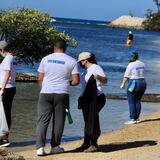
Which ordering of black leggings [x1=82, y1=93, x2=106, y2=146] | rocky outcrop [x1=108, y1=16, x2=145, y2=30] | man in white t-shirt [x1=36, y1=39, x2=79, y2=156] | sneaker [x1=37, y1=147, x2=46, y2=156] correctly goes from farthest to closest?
rocky outcrop [x1=108, y1=16, x2=145, y2=30], black leggings [x1=82, y1=93, x2=106, y2=146], sneaker [x1=37, y1=147, x2=46, y2=156], man in white t-shirt [x1=36, y1=39, x2=79, y2=156]

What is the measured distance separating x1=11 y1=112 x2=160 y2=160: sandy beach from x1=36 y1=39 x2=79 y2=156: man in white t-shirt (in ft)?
1.75

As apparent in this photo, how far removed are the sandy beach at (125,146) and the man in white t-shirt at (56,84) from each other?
53 centimetres

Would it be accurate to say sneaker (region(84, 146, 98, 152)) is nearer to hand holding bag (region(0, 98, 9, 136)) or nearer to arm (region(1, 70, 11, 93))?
hand holding bag (region(0, 98, 9, 136))

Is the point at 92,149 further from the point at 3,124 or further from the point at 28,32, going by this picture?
the point at 28,32

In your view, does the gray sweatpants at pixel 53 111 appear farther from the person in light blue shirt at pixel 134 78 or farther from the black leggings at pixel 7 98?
the person in light blue shirt at pixel 134 78

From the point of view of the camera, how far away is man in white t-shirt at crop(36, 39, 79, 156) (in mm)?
10539

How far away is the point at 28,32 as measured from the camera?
93.8ft

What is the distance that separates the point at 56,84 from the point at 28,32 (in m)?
18.2

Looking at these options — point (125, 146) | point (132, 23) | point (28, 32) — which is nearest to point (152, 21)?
point (132, 23)

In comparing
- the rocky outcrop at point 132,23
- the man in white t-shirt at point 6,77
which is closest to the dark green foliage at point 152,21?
the rocky outcrop at point 132,23

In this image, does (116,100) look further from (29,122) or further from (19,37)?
(19,37)

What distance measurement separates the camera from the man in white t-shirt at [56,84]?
Result: 10539mm

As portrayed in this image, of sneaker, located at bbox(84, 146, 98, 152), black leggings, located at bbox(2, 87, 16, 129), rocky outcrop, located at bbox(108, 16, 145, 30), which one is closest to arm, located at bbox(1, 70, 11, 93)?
black leggings, located at bbox(2, 87, 16, 129)

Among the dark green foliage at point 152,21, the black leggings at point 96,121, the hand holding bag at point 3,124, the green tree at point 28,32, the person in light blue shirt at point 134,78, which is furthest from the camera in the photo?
the dark green foliage at point 152,21
